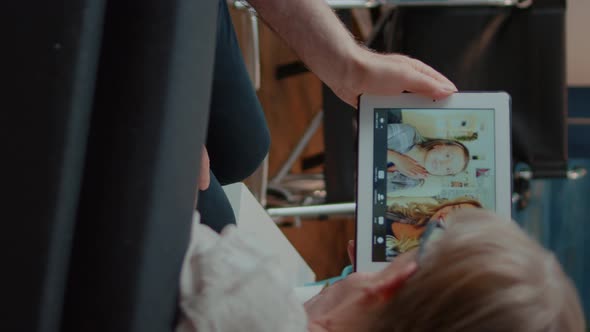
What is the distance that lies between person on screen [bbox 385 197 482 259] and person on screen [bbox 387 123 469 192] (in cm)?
2

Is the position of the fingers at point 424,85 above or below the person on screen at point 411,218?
above

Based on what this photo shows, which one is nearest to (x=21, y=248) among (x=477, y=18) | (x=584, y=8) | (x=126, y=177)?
(x=126, y=177)

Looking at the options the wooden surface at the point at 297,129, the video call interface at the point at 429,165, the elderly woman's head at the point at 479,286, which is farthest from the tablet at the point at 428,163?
the wooden surface at the point at 297,129

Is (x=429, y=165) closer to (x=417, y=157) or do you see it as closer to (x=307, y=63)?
(x=417, y=157)

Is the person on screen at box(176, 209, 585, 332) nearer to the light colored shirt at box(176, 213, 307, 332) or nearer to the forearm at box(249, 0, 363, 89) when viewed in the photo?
the light colored shirt at box(176, 213, 307, 332)

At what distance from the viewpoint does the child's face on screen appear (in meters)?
0.65

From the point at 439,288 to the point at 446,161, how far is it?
286 millimetres

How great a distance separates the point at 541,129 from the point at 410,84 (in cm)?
69

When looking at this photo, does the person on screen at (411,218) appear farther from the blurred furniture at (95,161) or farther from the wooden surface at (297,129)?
the wooden surface at (297,129)

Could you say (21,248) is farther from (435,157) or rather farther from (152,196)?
(435,157)

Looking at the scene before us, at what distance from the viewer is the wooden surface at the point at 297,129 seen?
1.72 metres

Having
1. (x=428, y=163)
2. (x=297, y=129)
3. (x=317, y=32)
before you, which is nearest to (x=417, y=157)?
(x=428, y=163)

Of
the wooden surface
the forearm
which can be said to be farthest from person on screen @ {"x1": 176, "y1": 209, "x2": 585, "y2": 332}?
the wooden surface

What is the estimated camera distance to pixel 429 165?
0.65m
